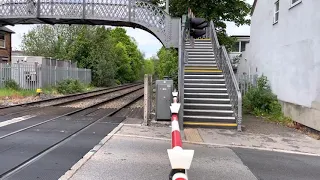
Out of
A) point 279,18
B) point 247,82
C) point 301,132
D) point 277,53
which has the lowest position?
point 301,132

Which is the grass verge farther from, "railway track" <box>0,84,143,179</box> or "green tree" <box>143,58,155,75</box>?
"green tree" <box>143,58,155,75</box>

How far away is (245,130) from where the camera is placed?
1014 centimetres

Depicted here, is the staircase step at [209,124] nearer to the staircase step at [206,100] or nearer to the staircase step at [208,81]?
the staircase step at [206,100]

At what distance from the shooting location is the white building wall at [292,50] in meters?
10.1

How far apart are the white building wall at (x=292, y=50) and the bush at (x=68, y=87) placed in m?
16.1

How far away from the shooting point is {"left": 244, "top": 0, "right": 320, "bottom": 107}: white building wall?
33.3 feet

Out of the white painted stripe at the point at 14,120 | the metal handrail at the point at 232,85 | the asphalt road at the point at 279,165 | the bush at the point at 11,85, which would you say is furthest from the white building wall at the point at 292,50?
the bush at the point at 11,85

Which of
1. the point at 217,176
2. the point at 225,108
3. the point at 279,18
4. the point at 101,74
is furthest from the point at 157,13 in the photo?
the point at 101,74

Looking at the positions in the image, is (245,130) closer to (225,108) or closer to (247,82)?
(225,108)

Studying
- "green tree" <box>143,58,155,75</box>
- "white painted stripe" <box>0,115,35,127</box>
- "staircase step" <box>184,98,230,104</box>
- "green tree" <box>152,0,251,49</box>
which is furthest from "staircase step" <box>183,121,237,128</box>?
"green tree" <box>143,58,155,75</box>

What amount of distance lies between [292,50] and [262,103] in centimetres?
291

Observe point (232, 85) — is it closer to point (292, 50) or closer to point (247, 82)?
point (292, 50)

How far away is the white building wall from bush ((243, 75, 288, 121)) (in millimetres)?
347

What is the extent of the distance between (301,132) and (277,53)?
4.64 metres
